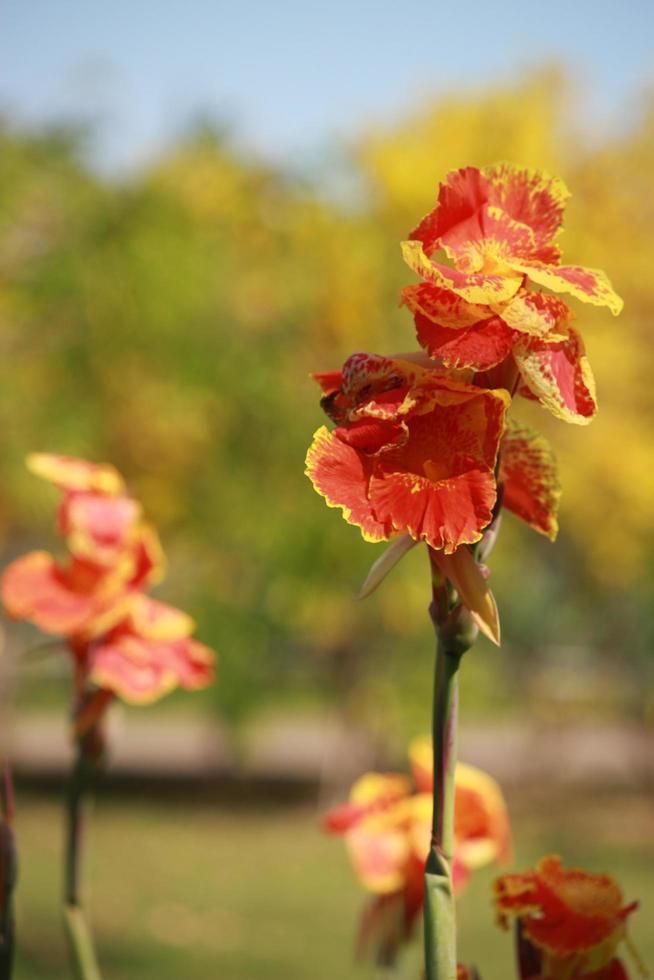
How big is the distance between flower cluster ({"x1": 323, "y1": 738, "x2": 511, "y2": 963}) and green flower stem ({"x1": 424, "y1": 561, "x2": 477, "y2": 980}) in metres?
0.42

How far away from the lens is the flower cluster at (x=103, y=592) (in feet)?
3.44

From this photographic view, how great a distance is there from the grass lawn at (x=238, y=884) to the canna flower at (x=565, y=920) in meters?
4.55

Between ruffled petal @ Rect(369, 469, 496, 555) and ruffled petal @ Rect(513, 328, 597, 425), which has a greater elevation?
ruffled petal @ Rect(513, 328, 597, 425)

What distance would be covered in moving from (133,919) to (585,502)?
5395 mm

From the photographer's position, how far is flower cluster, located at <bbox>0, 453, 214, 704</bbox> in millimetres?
1049

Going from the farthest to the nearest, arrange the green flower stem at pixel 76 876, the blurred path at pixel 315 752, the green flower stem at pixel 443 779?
the blurred path at pixel 315 752, the green flower stem at pixel 76 876, the green flower stem at pixel 443 779

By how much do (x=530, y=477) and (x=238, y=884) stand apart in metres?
9.25

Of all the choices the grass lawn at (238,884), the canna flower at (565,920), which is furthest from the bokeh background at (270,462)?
the canna flower at (565,920)

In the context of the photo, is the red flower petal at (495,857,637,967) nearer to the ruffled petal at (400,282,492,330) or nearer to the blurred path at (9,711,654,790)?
the ruffled petal at (400,282,492,330)

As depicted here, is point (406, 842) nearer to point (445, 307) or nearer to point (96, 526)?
point (96, 526)

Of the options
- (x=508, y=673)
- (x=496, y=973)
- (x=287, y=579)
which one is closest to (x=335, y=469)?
(x=496, y=973)

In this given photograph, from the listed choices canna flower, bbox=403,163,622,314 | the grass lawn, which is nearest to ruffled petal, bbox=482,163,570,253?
canna flower, bbox=403,163,622,314

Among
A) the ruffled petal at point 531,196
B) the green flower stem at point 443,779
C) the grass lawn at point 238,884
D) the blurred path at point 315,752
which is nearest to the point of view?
the green flower stem at point 443,779

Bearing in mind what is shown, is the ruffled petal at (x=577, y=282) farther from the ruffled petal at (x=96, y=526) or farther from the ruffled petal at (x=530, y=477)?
the ruffled petal at (x=96, y=526)
